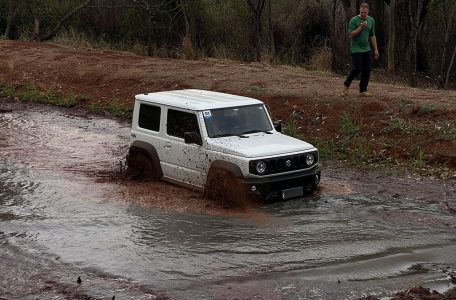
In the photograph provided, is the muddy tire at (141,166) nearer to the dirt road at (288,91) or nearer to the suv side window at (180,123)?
the suv side window at (180,123)

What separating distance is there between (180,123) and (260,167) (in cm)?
180

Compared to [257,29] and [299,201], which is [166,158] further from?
[257,29]

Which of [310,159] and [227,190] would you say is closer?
[227,190]

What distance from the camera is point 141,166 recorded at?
41.9ft

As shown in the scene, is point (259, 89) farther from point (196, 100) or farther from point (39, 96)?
point (39, 96)

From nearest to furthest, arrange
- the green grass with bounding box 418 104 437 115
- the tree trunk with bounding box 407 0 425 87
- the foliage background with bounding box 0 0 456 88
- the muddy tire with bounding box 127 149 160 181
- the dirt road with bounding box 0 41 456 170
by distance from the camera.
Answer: the muddy tire with bounding box 127 149 160 181
the dirt road with bounding box 0 41 456 170
the green grass with bounding box 418 104 437 115
the tree trunk with bounding box 407 0 425 87
the foliage background with bounding box 0 0 456 88

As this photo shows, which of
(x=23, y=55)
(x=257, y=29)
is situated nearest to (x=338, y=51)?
(x=257, y=29)

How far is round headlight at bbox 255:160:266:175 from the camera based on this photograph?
1092 centimetres

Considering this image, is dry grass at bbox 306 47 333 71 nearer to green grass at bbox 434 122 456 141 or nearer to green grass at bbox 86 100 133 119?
green grass at bbox 86 100 133 119

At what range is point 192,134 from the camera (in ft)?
38.4

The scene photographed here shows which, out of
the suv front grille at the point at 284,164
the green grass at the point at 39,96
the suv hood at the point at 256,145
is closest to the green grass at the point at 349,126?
the suv hood at the point at 256,145

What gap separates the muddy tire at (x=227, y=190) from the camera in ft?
36.2

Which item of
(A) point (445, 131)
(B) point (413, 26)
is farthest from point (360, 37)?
(B) point (413, 26)

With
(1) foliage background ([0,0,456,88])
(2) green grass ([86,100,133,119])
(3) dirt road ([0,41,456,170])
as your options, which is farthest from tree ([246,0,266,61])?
(2) green grass ([86,100,133,119])
